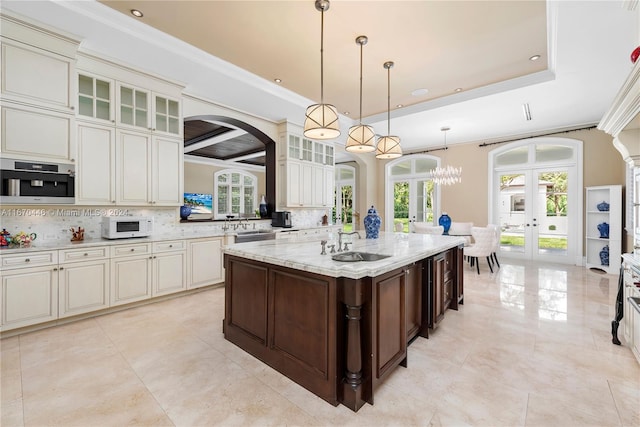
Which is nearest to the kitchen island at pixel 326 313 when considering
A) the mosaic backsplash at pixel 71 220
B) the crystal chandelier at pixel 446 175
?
the mosaic backsplash at pixel 71 220

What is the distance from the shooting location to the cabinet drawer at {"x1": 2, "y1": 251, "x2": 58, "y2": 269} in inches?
104

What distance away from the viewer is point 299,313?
2029mm

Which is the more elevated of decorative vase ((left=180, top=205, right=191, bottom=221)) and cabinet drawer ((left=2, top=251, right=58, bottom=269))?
decorative vase ((left=180, top=205, right=191, bottom=221))

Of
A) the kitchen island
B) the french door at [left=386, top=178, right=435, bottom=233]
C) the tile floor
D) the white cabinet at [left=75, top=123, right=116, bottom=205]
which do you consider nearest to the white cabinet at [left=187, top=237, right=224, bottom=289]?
the tile floor

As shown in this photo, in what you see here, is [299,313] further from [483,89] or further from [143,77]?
[483,89]

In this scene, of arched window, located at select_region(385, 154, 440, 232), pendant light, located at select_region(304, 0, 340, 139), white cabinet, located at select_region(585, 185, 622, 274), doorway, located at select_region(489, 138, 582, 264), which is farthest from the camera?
arched window, located at select_region(385, 154, 440, 232)

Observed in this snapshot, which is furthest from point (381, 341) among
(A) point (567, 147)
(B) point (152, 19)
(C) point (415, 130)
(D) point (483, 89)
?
(A) point (567, 147)

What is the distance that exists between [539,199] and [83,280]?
8.35 meters

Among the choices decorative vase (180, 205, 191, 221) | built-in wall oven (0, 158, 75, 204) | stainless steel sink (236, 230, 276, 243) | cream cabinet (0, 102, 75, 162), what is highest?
cream cabinet (0, 102, 75, 162)

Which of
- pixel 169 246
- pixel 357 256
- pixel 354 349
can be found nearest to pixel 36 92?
pixel 169 246

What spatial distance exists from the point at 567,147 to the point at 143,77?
800 cm

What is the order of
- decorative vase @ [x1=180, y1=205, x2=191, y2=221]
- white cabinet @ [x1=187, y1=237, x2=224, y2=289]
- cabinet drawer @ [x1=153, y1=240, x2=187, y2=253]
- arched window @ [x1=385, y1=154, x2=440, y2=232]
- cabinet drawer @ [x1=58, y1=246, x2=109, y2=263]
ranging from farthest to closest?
arched window @ [x1=385, y1=154, x2=440, y2=232] < decorative vase @ [x1=180, y1=205, x2=191, y2=221] < white cabinet @ [x1=187, y1=237, x2=224, y2=289] < cabinet drawer @ [x1=153, y1=240, x2=187, y2=253] < cabinet drawer @ [x1=58, y1=246, x2=109, y2=263]

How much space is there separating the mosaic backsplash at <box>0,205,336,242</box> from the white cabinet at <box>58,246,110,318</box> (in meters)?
0.53

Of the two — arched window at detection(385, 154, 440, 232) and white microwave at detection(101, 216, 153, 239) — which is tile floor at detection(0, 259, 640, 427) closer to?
white microwave at detection(101, 216, 153, 239)
